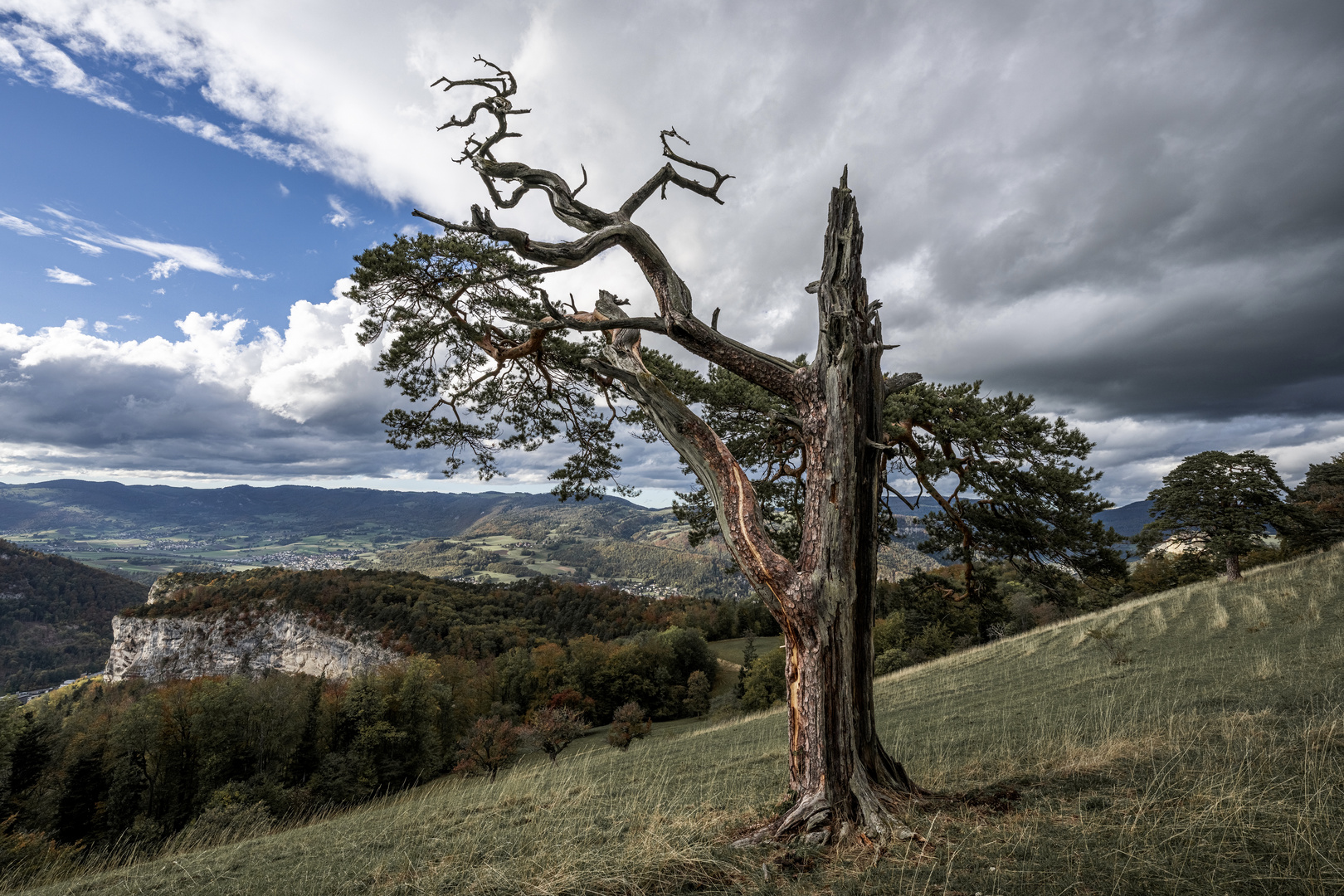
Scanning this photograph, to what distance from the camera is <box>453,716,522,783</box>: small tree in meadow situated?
29250 mm

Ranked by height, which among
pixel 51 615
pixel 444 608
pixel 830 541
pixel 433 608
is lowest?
pixel 51 615

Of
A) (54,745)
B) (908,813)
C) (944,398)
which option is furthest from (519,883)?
(54,745)

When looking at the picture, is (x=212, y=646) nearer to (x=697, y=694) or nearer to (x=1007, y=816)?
(x=697, y=694)

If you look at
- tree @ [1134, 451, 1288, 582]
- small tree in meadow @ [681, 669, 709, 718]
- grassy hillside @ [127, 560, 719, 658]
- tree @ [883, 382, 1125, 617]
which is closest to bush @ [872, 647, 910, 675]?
tree @ [1134, 451, 1288, 582]

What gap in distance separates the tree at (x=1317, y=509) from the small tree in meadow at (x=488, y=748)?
3800cm

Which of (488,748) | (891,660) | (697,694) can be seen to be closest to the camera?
(488,748)

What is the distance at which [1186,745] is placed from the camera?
4.61m

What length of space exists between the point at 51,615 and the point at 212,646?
305 ft

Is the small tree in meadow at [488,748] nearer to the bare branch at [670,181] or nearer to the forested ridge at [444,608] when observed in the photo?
the bare branch at [670,181]

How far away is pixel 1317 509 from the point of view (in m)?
25.2

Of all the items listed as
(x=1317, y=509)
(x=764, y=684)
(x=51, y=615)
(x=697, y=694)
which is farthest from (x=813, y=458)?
(x=51, y=615)

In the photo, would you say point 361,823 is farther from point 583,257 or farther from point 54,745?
point 54,745

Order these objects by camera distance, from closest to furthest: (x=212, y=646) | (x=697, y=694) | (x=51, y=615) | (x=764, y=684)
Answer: (x=764, y=684), (x=697, y=694), (x=212, y=646), (x=51, y=615)

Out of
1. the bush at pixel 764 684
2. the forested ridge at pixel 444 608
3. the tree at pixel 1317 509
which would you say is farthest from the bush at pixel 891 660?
the forested ridge at pixel 444 608
